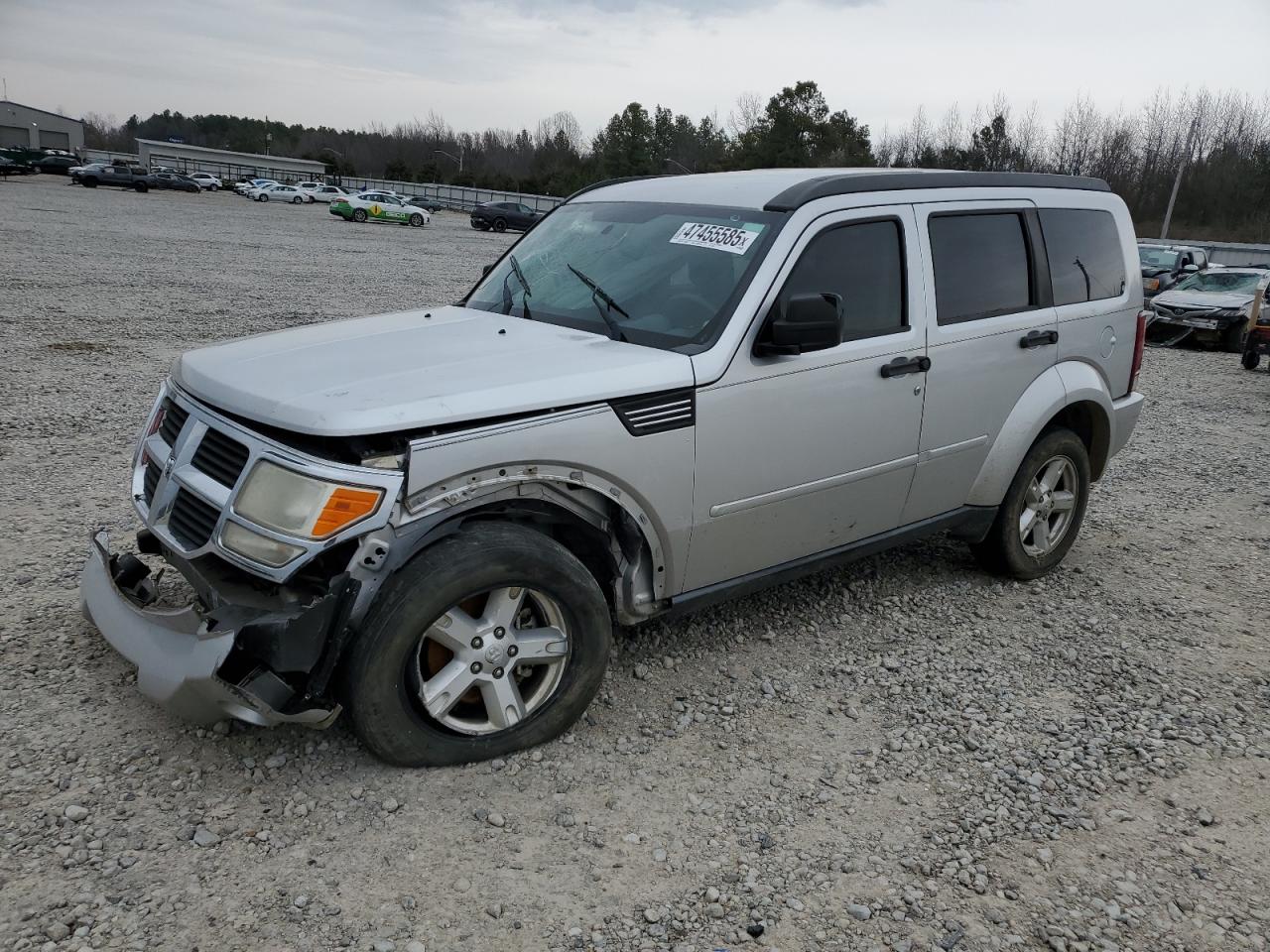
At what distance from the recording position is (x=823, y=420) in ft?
13.3

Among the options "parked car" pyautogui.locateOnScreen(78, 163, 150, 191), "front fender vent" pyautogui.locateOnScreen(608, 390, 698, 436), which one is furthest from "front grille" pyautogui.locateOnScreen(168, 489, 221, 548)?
"parked car" pyautogui.locateOnScreen(78, 163, 150, 191)

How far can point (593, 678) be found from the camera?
3.59m

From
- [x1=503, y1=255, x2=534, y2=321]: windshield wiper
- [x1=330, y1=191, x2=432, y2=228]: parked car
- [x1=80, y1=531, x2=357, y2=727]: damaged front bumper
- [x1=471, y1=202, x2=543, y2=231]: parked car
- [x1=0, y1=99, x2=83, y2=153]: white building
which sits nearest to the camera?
[x1=80, y1=531, x2=357, y2=727]: damaged front bumper

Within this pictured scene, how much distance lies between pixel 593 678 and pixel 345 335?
1764 millimetres

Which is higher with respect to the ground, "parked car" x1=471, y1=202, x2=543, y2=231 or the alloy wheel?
"parked car" x1=471, y1=202, x2=543, y2=231

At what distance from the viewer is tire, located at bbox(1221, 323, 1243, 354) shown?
16.9m

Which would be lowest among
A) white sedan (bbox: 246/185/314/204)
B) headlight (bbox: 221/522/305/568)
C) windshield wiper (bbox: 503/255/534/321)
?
headlight (bbox: 221/522/305/568)

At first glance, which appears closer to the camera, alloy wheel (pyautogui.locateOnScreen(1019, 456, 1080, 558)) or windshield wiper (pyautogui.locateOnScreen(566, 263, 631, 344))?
windshield wiper (pyautogui.locateOnScreen(566, 263, 631, 344))

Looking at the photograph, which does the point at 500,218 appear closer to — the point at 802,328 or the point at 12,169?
the point at 12,169

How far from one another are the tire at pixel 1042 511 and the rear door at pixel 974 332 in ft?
1.33

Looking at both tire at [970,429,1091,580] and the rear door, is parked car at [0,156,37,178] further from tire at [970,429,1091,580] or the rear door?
tire at [970,429,1091,580]

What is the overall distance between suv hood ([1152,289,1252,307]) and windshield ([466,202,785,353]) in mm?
16092

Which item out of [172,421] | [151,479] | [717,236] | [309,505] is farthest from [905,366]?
[151,479]

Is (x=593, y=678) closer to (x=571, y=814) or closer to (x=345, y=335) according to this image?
(x=571, y=814)
